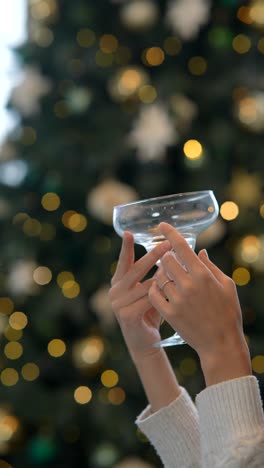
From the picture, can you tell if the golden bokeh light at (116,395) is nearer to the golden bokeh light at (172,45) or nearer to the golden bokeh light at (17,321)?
the golden bokeh light at (17,321)

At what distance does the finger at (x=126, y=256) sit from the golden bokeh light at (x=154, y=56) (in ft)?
5.65

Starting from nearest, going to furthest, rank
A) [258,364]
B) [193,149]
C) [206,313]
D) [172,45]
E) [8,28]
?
[206,313] < [258,364] < [193,149] < [172,45] < [8,28]

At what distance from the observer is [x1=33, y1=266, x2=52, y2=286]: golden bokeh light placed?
2934 millimetres

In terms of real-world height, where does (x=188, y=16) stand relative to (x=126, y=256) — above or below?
above

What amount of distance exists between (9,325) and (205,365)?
6.17ft

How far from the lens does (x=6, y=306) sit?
2953 millimetres

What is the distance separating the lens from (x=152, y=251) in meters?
1.27

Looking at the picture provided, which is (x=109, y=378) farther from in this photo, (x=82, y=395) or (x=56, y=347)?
(x=56, y=347)

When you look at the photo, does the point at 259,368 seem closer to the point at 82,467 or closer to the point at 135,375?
the point at 135,375

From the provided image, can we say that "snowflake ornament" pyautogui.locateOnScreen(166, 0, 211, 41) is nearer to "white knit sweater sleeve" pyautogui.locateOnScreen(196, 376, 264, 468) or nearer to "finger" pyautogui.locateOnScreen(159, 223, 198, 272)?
"finger" pyautogui.locateOnScreen(159, 223, 198, 272)

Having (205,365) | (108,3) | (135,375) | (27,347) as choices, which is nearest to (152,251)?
(205,365)

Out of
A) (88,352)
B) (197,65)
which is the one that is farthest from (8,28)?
(88,352)

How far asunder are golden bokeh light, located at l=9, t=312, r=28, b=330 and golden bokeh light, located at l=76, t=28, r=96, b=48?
1.00 m

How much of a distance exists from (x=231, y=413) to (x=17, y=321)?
1.88 metres
